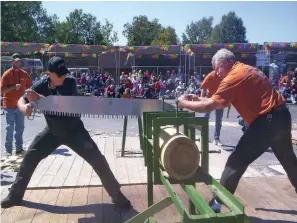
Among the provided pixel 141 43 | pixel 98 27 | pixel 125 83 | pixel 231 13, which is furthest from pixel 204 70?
pixel 231 13

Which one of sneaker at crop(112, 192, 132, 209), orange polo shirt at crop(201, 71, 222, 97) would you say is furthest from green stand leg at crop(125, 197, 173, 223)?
orange polo shirt at crop(201, 71, 222, 97)

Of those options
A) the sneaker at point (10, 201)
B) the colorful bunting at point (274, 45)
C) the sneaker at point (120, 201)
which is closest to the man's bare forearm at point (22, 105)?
the sneaker at point (10, 201)

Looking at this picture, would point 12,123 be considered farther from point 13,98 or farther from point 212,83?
point 212,83

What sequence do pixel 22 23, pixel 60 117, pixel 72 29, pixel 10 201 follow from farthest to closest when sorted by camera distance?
1. pixel 72 29
2. pixel 22 23
3. pixel 10 201
4. pixel 60 117

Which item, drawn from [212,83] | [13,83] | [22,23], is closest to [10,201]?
[13,83]

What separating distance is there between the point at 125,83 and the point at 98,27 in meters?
55.7

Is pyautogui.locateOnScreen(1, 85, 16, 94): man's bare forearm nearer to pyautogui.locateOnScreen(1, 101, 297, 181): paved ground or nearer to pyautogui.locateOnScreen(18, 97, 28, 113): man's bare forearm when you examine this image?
pyautogui.locateOnScreen(1, 101, 297, 181): paved ground

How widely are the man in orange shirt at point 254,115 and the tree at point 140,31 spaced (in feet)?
217

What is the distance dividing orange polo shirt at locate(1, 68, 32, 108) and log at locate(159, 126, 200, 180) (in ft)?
14.8

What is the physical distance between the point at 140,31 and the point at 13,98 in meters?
65.3

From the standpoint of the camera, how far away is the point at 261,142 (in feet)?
11.8

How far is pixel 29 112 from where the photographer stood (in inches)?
151

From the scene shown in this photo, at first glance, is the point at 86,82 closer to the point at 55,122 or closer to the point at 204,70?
the point at 204,70

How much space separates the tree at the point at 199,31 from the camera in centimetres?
10338
